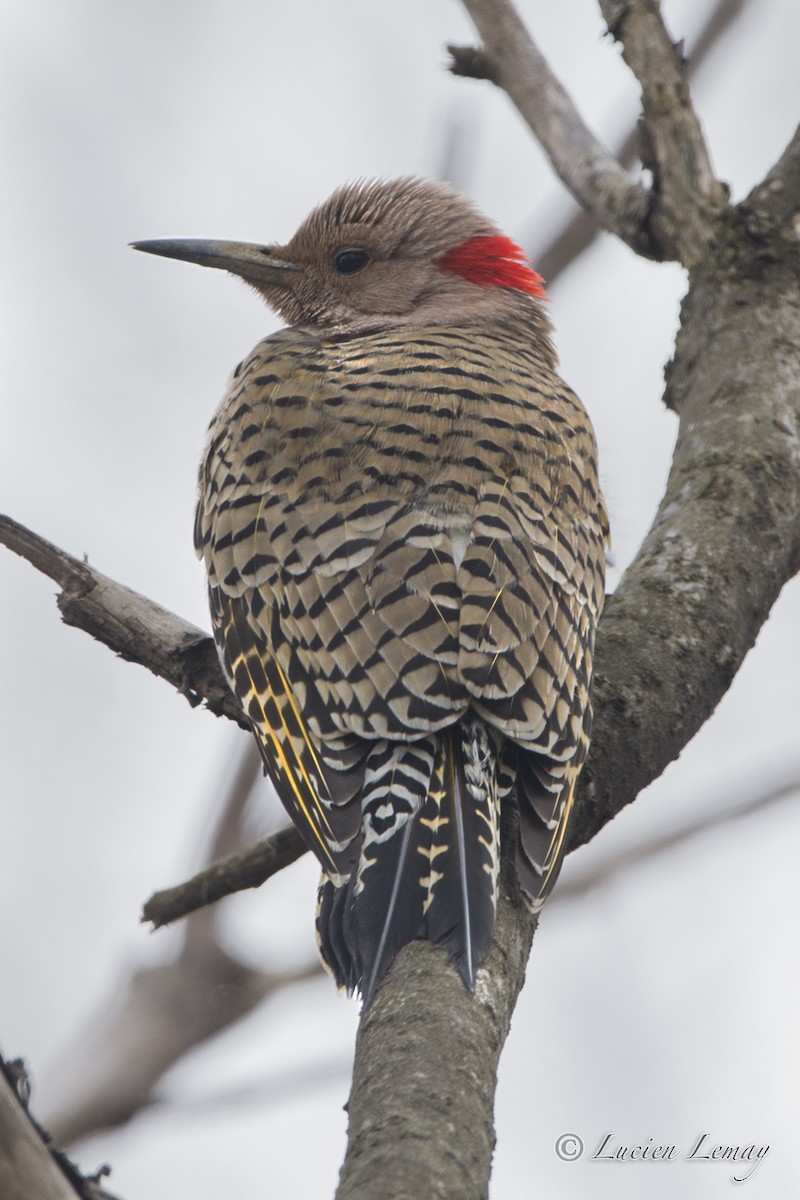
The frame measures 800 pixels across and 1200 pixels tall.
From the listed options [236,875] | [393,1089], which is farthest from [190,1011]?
[393,1089]

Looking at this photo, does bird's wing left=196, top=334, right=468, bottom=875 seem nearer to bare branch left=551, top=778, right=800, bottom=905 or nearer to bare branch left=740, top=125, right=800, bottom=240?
bare branch left=740, top=125, right=800, bottom=240

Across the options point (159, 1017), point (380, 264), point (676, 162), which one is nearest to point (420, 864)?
point (159, 1017)

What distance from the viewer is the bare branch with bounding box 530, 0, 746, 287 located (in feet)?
18.8

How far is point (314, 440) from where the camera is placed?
13.0 feet

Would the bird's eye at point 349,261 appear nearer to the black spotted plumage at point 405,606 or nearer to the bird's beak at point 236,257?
the bird's beak at point 236,257

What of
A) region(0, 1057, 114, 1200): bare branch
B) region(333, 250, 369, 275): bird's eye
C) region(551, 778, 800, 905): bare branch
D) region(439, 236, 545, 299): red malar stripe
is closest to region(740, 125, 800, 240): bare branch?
region(439, 236, 545, 299): red malar stripe

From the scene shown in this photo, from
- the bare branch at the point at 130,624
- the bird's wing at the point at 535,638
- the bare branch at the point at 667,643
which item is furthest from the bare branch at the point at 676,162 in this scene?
the bare branch at the point at 130,624

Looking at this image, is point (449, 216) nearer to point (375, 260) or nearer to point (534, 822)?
point (375, 260)

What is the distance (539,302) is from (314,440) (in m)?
2.00

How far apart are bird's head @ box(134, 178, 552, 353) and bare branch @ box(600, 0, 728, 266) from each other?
70 centimetres

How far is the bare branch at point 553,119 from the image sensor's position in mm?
5055

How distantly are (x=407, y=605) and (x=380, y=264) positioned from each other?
2513 millimetres

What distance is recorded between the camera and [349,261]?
5488mm

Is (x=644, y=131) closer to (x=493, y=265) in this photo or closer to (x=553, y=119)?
(x=553, y=119)
